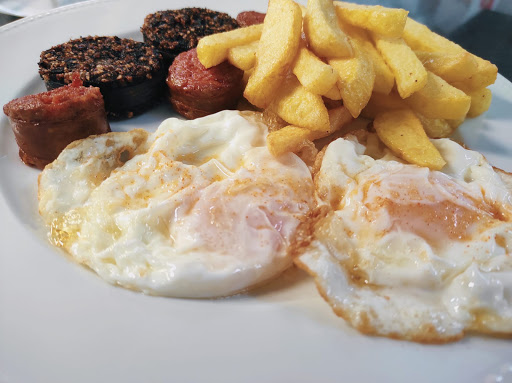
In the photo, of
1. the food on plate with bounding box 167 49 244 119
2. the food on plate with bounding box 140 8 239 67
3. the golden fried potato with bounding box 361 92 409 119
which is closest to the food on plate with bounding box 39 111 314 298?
the food on plate with bounding box 167 49 244 119

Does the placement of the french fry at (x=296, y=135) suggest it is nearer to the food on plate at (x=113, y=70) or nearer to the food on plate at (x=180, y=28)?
the food on plate at (x=113, y=70)

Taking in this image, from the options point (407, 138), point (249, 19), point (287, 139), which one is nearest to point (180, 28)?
point (249, 19)

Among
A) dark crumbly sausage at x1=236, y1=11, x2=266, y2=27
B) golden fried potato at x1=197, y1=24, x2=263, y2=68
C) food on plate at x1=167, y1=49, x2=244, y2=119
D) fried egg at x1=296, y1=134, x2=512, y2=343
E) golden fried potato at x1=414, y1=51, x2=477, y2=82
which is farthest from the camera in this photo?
dark crumbly sausage at x1=236, y1=11, x2=266, y2=27

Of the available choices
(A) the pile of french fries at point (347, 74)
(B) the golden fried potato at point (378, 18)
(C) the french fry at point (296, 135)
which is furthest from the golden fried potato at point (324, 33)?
(C) the french fry at point (296, 135)

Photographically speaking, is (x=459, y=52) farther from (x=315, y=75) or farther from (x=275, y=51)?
(x=275, y=51)

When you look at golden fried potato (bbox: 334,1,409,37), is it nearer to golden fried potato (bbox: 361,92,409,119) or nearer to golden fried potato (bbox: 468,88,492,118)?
golden fried potato (bbox: 361,92,409,119)

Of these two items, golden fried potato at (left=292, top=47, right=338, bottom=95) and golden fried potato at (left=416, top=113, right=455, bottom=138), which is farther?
golden fried potato at (left=416, top=113, right=455, bottom=138)
